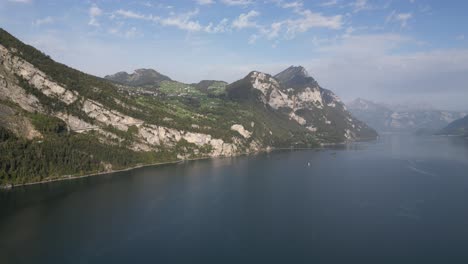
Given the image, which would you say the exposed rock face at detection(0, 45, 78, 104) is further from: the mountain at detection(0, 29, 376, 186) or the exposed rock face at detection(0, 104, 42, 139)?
the exposed rock face at detection(0, 104, 42, 139)

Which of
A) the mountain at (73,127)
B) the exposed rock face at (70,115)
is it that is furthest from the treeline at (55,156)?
the exposed rock face at (70,115)

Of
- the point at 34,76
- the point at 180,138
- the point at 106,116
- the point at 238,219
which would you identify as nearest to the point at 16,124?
the point at 34,76

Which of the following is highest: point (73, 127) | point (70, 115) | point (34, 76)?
point (34, 76)

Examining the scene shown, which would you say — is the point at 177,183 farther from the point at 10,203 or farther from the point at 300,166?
the point at 300,166

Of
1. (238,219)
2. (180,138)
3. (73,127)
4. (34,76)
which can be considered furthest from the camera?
(180,138)

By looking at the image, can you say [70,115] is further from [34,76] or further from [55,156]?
[55,156]

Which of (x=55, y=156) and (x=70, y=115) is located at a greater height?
(x=70, y=115)

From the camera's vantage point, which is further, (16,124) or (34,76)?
(34,76)

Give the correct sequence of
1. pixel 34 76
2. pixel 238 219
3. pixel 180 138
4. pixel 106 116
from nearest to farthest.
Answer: pixel 238 219
pixel 34 76
pixel 106 116
pixel 180 138

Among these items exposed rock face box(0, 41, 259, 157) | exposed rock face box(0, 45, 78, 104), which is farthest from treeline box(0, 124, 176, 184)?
exposed rock face box(0, 45, 78, 104)

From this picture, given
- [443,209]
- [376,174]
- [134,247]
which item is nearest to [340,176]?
[376,174]
